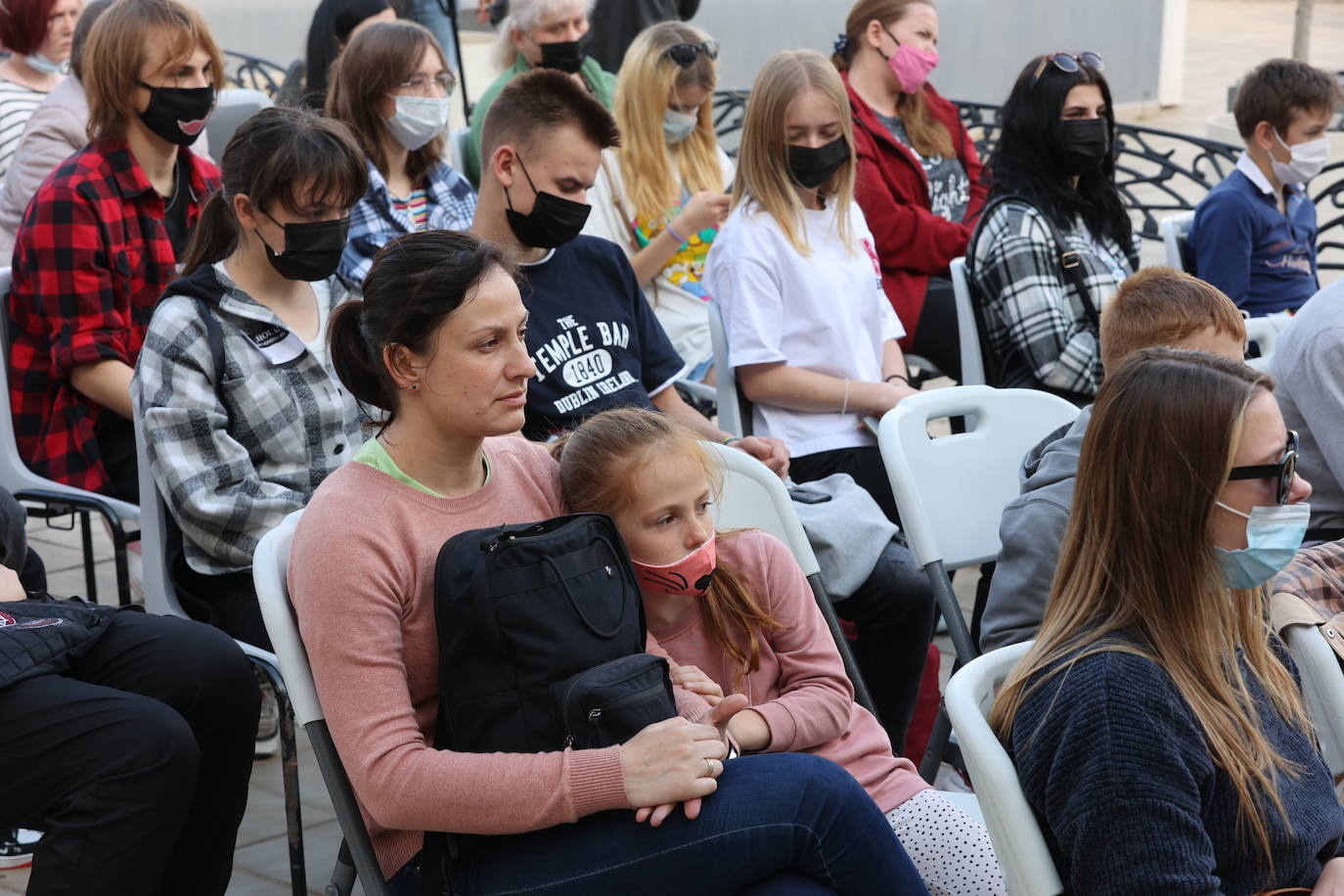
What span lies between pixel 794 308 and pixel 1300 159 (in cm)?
205

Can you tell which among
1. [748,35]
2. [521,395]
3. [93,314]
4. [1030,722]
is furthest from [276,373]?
[748,35]

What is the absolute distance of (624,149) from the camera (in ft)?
14.4

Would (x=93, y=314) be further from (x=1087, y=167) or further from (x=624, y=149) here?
(x=1087, y=167)

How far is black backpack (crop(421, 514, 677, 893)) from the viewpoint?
72.9 inches

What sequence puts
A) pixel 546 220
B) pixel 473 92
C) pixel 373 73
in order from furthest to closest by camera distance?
pixel 473 92, pixel 373 73, pixel 546 220

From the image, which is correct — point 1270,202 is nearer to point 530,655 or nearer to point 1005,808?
point 1005,808

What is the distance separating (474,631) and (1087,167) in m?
2.72

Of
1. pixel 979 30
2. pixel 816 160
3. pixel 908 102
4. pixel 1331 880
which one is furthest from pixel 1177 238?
pixel 979 30

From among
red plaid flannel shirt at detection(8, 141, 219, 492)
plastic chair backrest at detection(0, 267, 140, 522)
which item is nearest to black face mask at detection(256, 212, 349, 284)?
red plaid flannel shirt at detection(8, 141, 219, 492)

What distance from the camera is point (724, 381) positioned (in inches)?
144

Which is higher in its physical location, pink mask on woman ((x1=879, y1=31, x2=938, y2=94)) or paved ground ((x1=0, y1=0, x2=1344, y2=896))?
pink mask on woman ((x1=879, y1=31, x2=938, y2=94))

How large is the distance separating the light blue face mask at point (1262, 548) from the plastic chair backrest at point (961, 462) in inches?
39.0

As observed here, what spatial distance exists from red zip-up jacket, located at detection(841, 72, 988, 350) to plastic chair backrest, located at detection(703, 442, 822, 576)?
1.87 meters

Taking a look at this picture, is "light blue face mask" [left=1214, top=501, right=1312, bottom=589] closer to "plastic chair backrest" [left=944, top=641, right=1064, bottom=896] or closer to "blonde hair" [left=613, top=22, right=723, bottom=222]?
"plastic chair backrest" [left=944, top=641, right=1064, bottom=896]
